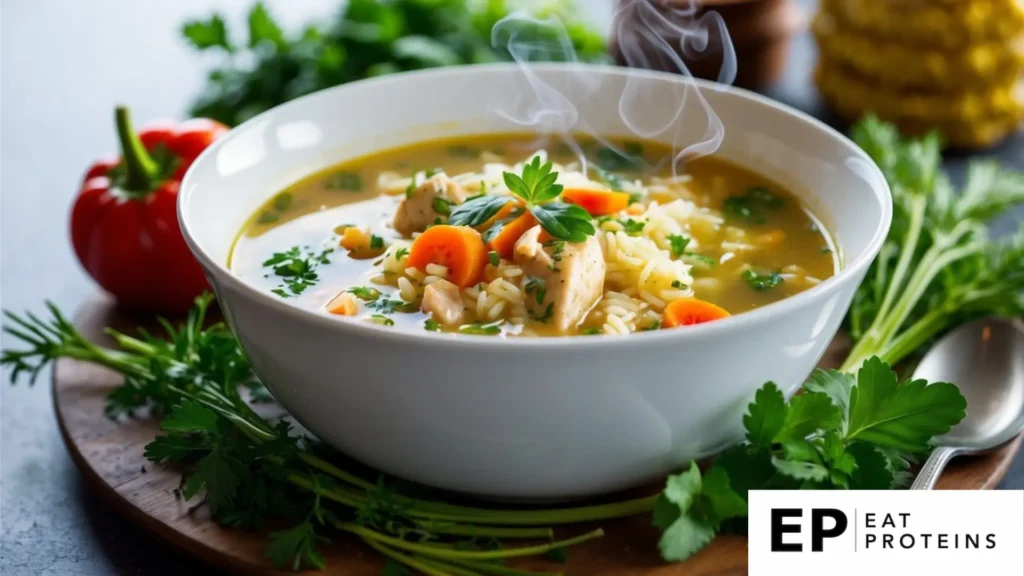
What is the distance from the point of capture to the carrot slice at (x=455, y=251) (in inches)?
124

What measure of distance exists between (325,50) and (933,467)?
3.58 m

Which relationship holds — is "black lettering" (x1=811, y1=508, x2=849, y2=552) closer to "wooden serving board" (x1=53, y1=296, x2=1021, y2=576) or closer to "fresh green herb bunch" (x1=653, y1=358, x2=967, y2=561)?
"fresh green herb bunch" (x1=653, y1=358, x2=967, y2=561)

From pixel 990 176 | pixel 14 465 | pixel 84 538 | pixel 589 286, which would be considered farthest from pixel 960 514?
pixel 14 465

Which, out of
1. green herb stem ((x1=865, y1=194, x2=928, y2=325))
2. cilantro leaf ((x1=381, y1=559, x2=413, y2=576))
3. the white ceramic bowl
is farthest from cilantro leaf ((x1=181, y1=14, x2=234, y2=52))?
cilantro leaf ((x1=381, y1=559, x2=413, y2=576))

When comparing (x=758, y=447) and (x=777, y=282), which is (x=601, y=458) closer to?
(x=758, y=447)

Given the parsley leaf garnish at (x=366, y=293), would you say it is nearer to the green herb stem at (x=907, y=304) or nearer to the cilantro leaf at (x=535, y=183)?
the cilantro leaf at (x=535, y=183)

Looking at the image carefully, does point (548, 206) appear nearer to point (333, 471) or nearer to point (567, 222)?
point (567, 222)

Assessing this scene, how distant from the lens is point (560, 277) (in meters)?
3.00

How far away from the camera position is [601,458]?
277 cm

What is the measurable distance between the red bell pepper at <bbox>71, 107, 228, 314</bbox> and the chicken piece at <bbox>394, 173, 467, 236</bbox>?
1085 mm

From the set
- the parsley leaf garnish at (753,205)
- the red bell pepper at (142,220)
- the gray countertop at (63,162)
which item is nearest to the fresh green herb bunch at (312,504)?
the gray countertop at (63,162)

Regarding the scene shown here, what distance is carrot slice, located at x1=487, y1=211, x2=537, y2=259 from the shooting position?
3.21 m

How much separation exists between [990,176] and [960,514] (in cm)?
188

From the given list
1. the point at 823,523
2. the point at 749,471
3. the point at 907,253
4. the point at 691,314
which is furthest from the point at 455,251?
the point at 907,253
